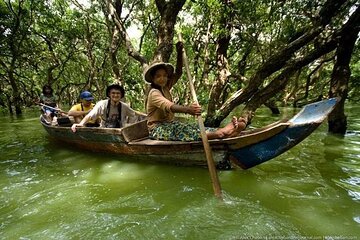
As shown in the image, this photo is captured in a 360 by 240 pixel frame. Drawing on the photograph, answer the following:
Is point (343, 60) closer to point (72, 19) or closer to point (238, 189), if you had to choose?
point (238, 189)

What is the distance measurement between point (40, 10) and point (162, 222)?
1309 cm

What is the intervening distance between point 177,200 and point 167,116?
1.68m

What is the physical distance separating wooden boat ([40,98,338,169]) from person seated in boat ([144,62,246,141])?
15 centimetres

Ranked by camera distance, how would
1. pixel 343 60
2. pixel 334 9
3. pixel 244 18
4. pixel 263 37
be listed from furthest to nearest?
pixel 263 37, pixel 244 18, pixel 343 60, pixel 334 9

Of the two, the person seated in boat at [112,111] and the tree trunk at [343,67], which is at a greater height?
the tree trunk at [343,67]

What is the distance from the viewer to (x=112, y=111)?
17.6 feet

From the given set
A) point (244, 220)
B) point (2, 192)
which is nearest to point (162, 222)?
point (244, 220)

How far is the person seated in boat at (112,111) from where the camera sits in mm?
5160

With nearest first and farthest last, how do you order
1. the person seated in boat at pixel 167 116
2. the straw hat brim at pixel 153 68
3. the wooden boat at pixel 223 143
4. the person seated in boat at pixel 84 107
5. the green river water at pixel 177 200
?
the green river water at pixel 177 200 → the wooden boat at pixel 223 143 → the person seated in boat at pixel 167 116 → the straw hat brim at pixel 153 68 → the person seated in boat at pixel 84 107

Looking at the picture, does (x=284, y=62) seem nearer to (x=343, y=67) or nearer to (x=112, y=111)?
(x=343, y=67)

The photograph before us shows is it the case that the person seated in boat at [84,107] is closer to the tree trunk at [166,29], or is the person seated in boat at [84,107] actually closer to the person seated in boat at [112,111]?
the person seated in boat at [112,111]

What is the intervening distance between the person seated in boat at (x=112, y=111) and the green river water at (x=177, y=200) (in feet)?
2.70

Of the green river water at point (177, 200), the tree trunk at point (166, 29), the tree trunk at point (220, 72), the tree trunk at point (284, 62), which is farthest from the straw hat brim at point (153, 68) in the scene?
the tree trunk at point (220, 72)

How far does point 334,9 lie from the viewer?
560 cm
